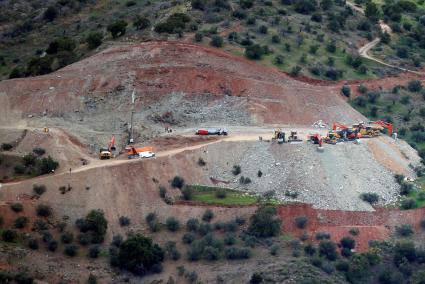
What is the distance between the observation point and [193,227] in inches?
3871

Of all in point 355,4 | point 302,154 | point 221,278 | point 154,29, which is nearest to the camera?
point 221,278

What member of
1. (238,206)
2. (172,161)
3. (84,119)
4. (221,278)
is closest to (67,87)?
(84,119)

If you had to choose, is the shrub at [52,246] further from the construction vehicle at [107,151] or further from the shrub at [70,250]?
the construction vehicle at [107,151]

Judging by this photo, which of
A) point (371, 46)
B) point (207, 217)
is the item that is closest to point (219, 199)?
point (207, 217)

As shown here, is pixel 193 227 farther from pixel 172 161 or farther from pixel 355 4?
pixel 355 4

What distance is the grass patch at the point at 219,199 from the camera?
10100 cm

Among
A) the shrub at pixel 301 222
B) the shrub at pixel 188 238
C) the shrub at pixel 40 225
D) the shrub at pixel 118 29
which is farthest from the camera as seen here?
the shrub at pixel 118 29

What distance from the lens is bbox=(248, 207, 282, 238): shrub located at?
97.3 meters

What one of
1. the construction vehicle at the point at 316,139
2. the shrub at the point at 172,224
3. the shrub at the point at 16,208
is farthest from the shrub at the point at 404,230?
the shrub at the point at 16,208

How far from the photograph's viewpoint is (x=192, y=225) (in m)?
98.4

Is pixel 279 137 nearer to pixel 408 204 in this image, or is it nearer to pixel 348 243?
pixel 408 204

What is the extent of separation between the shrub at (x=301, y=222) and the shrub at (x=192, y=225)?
759 centimetres

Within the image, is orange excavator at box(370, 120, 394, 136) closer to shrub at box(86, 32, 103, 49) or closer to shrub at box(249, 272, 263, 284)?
shrub at box(86, 32, 103, 49)

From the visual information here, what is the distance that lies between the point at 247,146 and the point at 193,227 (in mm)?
11351
